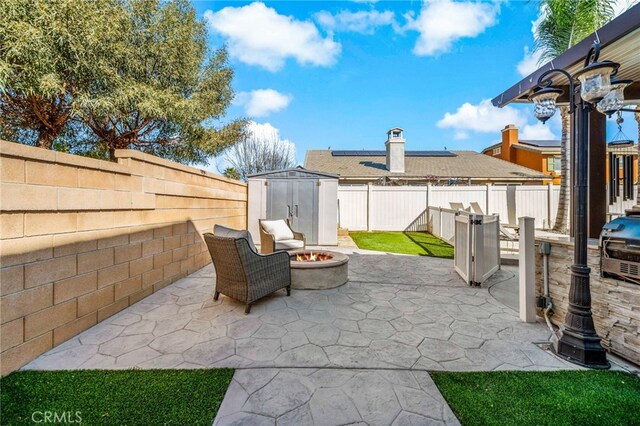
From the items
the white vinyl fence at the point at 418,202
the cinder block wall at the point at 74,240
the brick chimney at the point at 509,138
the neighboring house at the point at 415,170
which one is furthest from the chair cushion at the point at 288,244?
the brick chimney at the point at 509,138

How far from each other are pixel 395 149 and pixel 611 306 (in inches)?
577

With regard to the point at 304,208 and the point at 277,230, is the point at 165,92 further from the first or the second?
the point at 277,230

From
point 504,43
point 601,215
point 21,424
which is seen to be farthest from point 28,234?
point 504,43

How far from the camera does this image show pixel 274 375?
2248 millimetres

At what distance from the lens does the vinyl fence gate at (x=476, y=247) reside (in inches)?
179

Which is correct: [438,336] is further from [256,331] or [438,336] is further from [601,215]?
[601,215]

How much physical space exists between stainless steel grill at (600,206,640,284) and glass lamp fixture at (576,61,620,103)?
1102 millimetres

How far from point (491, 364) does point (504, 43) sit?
9172 millimetres

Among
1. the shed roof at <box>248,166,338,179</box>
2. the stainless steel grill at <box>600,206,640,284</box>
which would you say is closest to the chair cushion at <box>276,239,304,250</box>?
the shed roof at <box>248,166,338,179</box>

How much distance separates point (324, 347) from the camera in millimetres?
2701

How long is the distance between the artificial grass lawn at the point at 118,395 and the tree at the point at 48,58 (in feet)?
27.5

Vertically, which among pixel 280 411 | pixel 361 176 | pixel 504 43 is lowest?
pixel 280 411

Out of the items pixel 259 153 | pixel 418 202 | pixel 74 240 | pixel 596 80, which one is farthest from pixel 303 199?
pixel 259 153

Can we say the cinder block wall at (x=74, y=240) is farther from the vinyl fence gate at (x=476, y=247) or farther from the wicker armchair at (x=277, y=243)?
the vinyl fence gate at (x=476, y=247)
